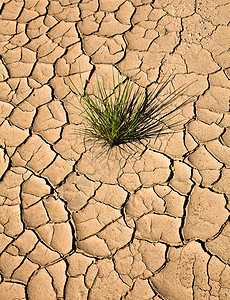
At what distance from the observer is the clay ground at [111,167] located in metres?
2.42

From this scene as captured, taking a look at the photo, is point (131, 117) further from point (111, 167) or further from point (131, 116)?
point (111, 167)

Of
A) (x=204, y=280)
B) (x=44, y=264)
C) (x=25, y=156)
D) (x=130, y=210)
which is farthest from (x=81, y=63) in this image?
(x=204, y=280)

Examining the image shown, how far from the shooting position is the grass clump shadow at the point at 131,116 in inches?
114

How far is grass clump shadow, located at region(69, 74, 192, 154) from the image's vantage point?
9.50 ft

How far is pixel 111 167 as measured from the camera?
9.41ft

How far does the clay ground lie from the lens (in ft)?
7.93

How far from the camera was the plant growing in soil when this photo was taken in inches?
114

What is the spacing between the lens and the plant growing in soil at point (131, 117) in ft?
9.50

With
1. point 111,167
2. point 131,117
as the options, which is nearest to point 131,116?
point 131,117

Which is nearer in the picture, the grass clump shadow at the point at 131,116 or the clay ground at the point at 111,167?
the clay ground at the point at 111,167

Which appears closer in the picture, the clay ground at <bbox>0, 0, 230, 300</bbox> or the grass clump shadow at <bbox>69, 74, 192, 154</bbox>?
the clay ground at <bbox>0, 0, 230, 300</bbox>

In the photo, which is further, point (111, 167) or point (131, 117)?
point (131, 117)

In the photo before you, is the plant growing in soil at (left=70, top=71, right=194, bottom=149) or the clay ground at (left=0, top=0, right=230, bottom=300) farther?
the plant growing in soil at (left=70, top=71, right=194, bottom=149)

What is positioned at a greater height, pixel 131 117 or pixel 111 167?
pixel 131 117
